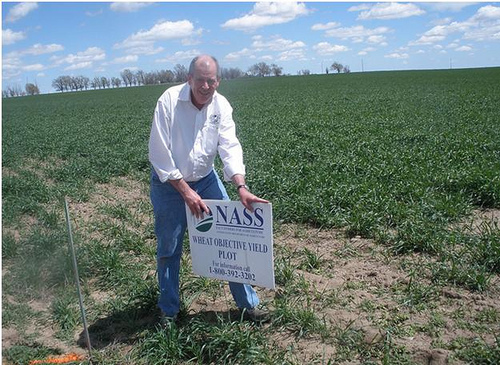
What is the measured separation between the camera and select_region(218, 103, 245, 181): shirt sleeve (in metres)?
3.29

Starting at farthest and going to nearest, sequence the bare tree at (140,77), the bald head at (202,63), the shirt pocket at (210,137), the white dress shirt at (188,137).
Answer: the bare tree at (140,77) < the shirt pocket at (210,137) < the white dress shirt at (188,137) < the bald head at (202,63)

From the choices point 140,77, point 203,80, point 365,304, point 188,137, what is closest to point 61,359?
point 188,137

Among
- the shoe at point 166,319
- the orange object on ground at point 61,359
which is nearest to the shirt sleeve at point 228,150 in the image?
the shoe at point 166,319

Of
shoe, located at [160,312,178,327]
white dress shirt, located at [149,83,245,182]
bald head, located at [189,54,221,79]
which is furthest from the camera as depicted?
shoe, located at [160,312,178,327]

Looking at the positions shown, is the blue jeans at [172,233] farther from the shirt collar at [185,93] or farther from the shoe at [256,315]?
the shirt collar at [185,93]

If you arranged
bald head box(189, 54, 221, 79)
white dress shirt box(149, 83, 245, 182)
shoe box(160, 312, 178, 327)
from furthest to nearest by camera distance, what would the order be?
1. shoe box(160, 312, 178, 327)
2. white dress shirt box(149, 83, 245, 182)
3. bald head box(189, 54, 221, 79)

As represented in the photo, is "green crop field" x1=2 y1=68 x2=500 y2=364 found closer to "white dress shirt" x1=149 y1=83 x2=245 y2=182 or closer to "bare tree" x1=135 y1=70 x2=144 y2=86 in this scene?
"white dress shirt" x1=149 y1=83 x2=245 y2=182

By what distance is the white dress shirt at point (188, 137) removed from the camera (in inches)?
122

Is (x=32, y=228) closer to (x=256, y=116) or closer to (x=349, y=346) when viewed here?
(x=349, y=346)

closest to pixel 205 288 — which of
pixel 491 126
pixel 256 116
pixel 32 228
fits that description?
pixel 32 228

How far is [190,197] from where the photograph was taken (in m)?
3.16

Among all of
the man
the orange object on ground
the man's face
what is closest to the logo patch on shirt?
the man

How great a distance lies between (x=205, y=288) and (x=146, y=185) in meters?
4.36

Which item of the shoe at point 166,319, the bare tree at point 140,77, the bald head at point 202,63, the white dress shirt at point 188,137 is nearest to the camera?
the bald head at point 202,63
